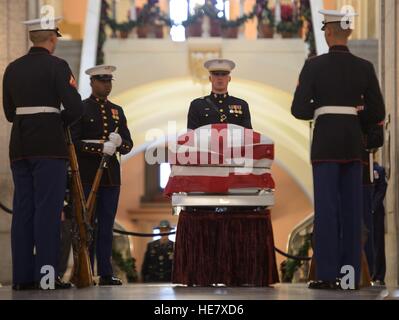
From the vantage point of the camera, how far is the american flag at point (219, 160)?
310 inches

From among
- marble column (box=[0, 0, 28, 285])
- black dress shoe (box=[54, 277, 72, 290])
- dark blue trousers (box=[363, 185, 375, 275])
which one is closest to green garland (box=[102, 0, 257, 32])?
marble column (box=[0, 0, 28, 285])

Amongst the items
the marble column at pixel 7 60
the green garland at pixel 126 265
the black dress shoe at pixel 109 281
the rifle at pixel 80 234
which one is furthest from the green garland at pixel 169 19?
the rifle at pixel 80 234

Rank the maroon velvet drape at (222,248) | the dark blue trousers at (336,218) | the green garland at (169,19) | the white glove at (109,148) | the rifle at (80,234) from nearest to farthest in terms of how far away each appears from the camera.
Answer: the dark blue trousers at (336,218) → the maroon velvet drape at (222,248) → the rifle at (80,234) → the white glove at (109,148) → the green garland at (169,19)

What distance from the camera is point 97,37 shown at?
1658 centimetres

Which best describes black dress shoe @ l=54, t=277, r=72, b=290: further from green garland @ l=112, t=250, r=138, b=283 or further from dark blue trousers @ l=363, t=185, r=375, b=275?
green garland @ l=112, t=250, r=138, b=283

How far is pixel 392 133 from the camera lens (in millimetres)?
10961

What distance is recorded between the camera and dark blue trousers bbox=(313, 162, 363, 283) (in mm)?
7488

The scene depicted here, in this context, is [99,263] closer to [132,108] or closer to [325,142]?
[325,142]

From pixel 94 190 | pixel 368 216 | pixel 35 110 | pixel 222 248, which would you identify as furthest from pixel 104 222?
pixel 368 216

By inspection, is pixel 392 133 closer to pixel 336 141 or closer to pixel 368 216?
pixel 368 216

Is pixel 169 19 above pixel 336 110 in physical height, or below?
above

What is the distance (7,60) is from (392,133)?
3.68 metres

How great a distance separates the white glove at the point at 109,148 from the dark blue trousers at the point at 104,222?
0.92 feet

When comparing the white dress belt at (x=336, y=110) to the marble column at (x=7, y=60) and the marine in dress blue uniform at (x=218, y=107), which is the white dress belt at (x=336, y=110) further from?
the marble column at (x=7, y=60)
